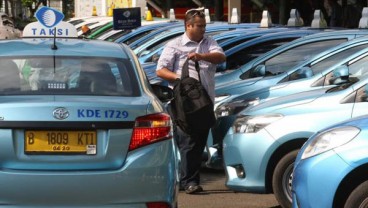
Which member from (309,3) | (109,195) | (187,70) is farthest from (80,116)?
(309,3)

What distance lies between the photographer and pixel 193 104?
737 cm

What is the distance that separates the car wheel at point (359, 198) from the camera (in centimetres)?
508

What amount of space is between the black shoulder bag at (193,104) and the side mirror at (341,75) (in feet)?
4.07

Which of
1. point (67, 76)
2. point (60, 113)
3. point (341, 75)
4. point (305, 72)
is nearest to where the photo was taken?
point (60, 113)

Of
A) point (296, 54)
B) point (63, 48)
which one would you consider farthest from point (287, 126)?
point (296, 54)

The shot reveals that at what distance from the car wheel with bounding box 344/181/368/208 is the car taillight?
1.23m

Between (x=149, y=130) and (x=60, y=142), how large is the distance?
0.57 metres

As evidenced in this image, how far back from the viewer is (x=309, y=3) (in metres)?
24.3

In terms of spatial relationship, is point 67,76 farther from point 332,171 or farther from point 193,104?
point 193,104

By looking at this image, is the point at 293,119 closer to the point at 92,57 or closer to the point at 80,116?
the point at 92,57

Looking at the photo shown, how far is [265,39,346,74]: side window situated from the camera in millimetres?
9281

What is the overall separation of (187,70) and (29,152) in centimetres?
289

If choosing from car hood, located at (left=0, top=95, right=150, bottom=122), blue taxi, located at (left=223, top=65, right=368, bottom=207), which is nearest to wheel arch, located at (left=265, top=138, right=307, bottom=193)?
blue taxi, located at (left=223, top=65, right=368, bottom=207)

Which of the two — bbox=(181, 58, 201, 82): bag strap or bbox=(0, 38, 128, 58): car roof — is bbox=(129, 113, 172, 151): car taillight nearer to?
bbox=(0, 38, 128, 58): car roof
